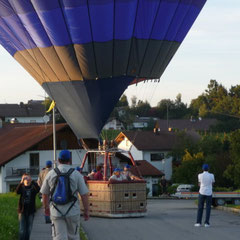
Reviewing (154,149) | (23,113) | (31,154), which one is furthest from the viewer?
(23,113)

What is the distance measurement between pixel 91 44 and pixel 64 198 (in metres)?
13.1

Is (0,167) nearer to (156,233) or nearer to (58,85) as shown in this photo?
(58,85)

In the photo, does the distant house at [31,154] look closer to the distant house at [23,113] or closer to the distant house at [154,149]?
the distant house at [154,149]

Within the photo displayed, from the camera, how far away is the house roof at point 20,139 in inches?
2277

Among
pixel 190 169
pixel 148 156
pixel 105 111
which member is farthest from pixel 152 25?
pixel 148 156

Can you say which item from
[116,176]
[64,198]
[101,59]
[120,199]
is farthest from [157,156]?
Answer: [64,198]

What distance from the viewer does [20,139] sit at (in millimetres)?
63062

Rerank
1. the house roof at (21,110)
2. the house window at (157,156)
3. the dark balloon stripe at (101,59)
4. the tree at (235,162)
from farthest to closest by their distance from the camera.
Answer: the house roof at (21,110), the house window at (157,156), the tree at (235,162), the dark balloon stripe at (101,59)

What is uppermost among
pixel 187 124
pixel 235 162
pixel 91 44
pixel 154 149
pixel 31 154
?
pixel 187 124

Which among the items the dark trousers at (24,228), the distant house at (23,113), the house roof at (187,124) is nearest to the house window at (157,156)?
→ the house roof at (187,124)

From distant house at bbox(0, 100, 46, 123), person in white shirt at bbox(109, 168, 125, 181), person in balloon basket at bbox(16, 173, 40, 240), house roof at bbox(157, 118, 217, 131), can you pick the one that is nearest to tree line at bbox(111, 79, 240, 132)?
house roof at bbox(157, 118, 217, 131)

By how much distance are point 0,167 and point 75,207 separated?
157ft

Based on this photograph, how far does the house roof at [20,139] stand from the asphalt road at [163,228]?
3616cm

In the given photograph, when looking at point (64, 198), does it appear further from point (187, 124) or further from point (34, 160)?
point (187, 124)
